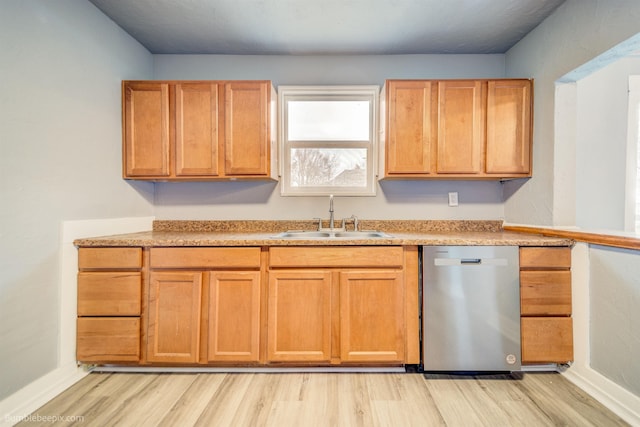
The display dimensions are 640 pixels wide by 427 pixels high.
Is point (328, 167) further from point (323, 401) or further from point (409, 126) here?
point (323, 401)

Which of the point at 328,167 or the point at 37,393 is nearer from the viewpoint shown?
the point at 37,393

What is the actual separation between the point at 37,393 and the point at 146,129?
70.8 inches

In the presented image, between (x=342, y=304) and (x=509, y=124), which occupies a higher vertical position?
(x=509, y=124)

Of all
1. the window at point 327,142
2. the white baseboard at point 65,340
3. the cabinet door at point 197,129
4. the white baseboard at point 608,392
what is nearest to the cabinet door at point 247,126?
the cabinet door at point 197,129

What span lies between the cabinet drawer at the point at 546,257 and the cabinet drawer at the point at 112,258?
8.22ft

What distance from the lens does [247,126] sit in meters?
2.19

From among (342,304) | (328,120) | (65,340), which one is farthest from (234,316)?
(328,120)

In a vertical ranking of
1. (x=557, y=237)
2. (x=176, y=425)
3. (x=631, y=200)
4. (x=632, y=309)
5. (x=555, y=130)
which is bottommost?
(x=176, y=425)

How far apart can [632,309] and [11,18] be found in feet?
12.0

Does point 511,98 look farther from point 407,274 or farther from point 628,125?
point 407,274

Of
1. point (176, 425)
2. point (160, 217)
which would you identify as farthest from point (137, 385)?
point (160, 217)

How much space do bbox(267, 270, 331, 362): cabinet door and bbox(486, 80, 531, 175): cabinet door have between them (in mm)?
1656

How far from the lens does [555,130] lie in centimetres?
202

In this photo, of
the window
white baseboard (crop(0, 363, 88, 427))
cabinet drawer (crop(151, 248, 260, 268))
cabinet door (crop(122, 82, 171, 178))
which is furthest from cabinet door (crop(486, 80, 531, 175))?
white baseboard (crop(0, 363, 88, 427))
